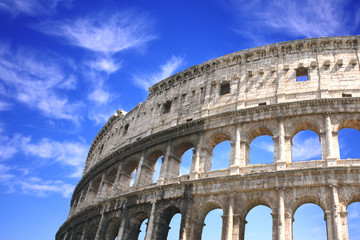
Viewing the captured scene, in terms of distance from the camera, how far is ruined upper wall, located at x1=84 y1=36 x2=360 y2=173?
65.4 feet

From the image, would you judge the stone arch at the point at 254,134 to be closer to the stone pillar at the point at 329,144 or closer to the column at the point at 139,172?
the stone pillar at the point at 329,144

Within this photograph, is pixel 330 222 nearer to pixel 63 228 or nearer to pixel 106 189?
pixel 106 189

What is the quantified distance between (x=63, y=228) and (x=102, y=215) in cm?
1030

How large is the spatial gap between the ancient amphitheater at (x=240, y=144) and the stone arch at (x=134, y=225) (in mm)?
61

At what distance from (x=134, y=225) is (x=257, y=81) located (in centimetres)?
1173

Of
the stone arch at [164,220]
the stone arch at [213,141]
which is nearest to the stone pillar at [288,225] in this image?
the stone arch at [213,141]

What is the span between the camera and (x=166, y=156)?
21766 millimetres

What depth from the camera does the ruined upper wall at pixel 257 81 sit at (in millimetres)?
19938

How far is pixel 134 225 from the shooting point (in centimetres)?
2086

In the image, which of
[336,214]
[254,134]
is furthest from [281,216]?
[254,134]

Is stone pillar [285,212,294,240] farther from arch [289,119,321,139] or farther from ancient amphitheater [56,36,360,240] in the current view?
arch [289,119,321,139]

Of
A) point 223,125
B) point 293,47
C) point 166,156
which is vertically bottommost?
point 166,156

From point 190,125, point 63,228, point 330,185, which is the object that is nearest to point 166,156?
point 190,125

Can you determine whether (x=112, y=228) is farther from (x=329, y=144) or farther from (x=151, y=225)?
(x=329, y=144)
